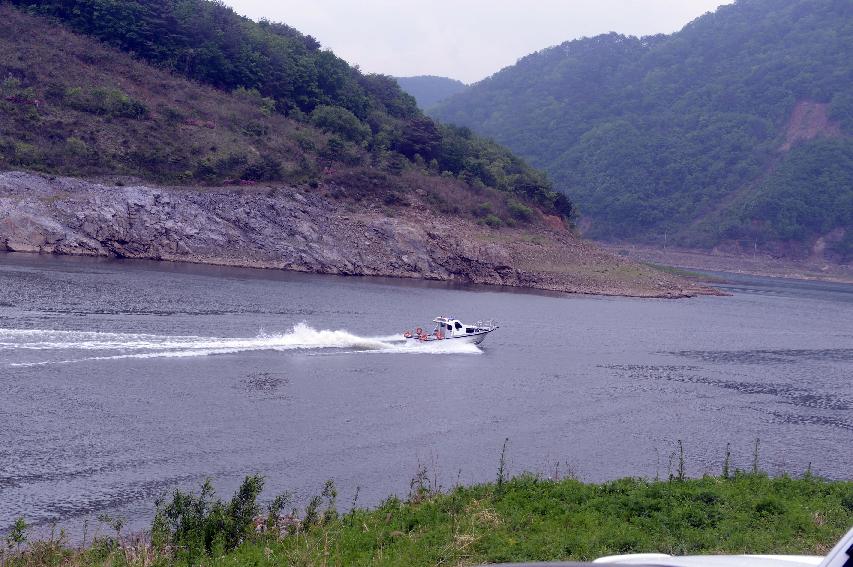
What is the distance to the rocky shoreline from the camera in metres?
60.6

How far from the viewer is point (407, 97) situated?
111 meters

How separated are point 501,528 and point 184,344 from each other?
2195cm

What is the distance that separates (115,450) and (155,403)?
4824 millimetres

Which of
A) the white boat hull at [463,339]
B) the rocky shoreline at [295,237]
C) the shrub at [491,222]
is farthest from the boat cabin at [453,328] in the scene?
the shrub at [491,222]

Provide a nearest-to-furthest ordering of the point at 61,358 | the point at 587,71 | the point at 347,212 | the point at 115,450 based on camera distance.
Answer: the point at 115,450
the point at 61,358
the point at 347,212
the point at 587,71

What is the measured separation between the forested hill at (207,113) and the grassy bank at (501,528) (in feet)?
186

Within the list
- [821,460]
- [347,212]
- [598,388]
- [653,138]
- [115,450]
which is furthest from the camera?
[653,138]

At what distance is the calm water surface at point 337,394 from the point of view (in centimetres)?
2005

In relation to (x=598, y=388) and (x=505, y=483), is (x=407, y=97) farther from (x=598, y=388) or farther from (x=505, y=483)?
(x=505, y=483)

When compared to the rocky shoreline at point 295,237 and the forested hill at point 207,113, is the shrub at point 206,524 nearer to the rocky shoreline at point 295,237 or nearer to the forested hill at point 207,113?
the rocky shoreline at point 295,237

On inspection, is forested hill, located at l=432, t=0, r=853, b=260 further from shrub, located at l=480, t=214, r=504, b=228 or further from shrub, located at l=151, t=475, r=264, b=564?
shrub, located at l=151, t=475, r=264, b=564

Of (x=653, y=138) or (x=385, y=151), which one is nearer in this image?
(x=385, y=151)

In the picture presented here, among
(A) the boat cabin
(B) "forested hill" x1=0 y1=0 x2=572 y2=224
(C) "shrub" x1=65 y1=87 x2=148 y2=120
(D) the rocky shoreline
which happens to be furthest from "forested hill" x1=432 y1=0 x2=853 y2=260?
(A) the boat cabin

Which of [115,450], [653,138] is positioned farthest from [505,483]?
[653,138]
